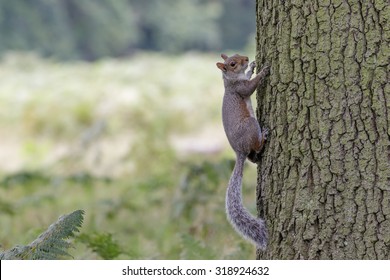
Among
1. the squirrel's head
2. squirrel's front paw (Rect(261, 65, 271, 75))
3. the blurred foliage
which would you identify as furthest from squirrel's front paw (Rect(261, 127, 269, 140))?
the blurred foliage

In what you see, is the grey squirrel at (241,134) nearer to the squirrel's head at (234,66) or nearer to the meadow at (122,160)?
A: the squirrel's head at (234,66)

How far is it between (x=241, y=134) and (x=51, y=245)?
2.83 ft

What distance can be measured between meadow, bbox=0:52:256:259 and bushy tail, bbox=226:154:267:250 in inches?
24.9

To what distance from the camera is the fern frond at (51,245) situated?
8.14 feet

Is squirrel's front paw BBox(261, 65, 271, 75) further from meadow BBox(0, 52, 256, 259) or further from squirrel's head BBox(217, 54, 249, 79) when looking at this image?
meadow BBox(0, 52, 256, 259)

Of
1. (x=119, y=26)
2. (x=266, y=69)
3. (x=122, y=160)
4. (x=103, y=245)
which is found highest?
(x=266, y=69)

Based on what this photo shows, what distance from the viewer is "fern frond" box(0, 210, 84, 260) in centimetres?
248

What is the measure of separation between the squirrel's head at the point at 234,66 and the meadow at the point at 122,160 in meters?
0.82

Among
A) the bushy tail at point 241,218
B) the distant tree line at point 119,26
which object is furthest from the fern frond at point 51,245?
the distant tree line at point 119,26

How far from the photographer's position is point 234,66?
3236mm

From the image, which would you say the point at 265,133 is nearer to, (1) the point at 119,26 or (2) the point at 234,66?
(2) the point at 234,66

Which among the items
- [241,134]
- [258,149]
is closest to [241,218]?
[258,149]
